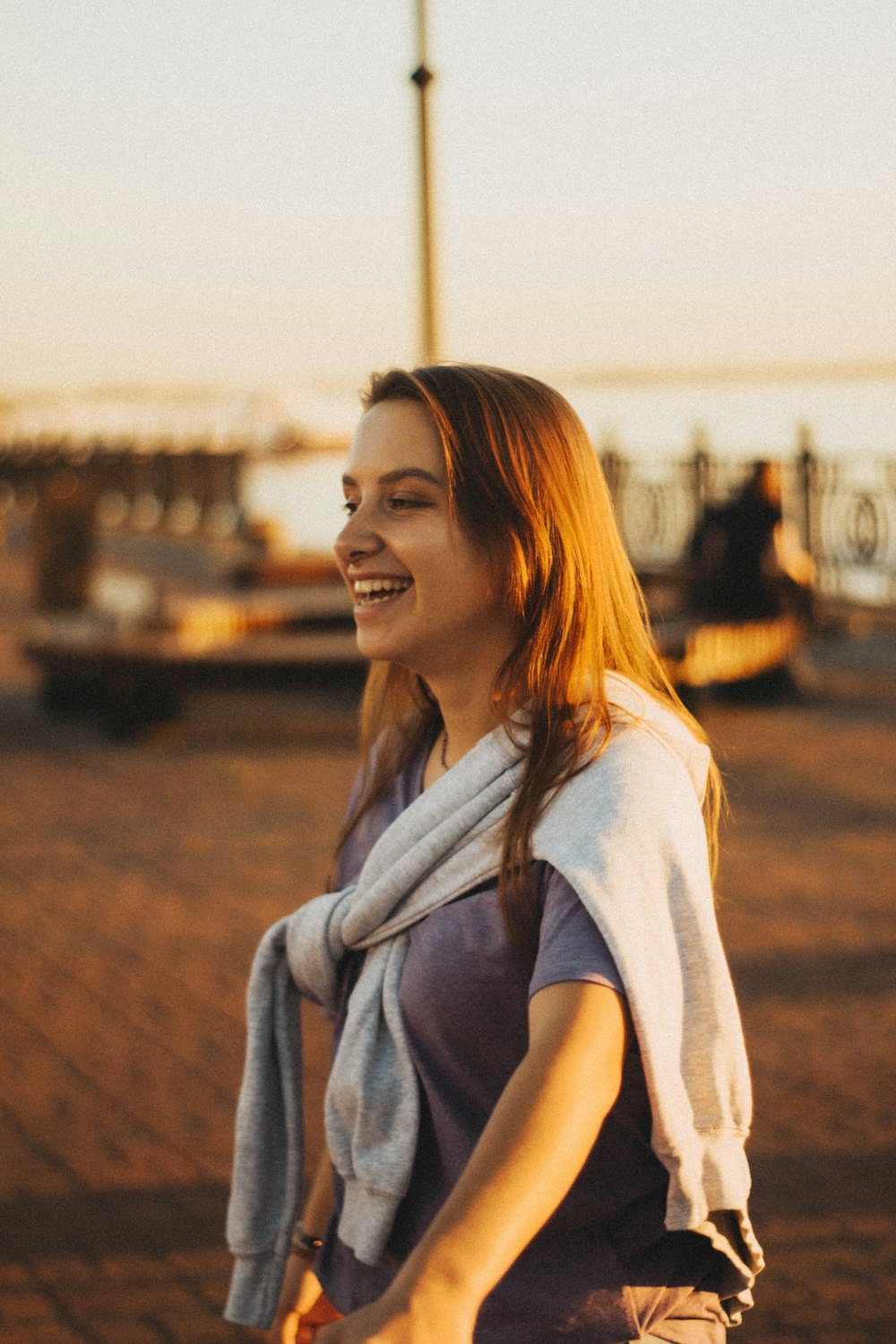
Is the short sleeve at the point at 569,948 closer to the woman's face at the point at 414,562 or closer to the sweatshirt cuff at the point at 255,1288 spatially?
the woman's face at the point at 414,562

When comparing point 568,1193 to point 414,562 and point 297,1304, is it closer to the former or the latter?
point 297,1304

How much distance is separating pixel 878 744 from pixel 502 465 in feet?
33.0

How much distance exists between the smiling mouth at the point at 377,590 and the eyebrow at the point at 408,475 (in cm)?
12

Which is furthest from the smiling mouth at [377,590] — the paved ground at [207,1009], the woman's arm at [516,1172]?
the paved ground at [207,1009]

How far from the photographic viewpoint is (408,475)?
197 cm

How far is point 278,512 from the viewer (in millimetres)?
24172

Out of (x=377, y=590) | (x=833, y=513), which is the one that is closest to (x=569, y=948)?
(x=377, y=590)

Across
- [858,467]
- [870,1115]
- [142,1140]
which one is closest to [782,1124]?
[870,1115]

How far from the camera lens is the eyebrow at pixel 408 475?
1.95 m

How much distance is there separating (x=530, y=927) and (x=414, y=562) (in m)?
0.46

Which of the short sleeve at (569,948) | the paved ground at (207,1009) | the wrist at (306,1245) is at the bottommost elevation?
the paved ground at (207,1009)

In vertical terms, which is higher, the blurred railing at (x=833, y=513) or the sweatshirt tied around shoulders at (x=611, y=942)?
the sweatshirt tied around shoulders at (x=611, y=942)

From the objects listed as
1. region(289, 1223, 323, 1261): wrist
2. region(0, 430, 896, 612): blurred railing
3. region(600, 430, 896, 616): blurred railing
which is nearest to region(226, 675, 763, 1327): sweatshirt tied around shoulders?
region(289, 1223, 323, 1261): wrist

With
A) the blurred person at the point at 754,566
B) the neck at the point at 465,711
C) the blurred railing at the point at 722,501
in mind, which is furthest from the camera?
the blurred railing at the point at 722,501
